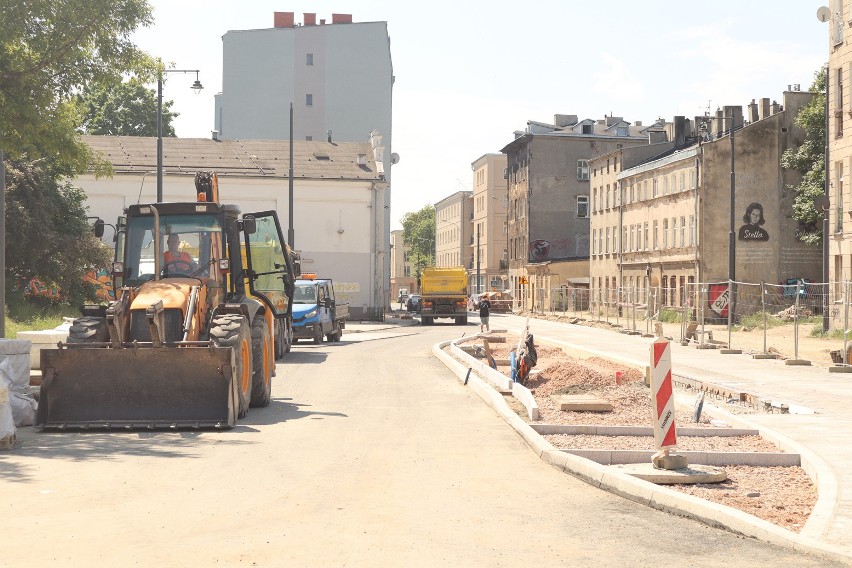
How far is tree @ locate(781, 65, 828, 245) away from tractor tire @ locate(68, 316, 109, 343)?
155ft

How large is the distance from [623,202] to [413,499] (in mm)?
70725

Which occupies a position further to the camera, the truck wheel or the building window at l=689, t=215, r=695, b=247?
the building window at l=689, t=215, r=695, b=247

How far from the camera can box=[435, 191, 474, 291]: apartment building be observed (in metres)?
146

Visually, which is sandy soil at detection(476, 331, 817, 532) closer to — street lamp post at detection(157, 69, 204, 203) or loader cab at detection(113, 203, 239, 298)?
loader cab at detection(113, 203, 239, 298)

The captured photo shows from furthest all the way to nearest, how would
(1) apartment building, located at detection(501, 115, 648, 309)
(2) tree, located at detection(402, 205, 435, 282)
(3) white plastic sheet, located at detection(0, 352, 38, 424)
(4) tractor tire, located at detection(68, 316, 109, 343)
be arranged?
(2) tree, located at detection(402, 205, 435, 282) → (1) apartment building, located at detection(501, 115, 648, 309) → (4) tractor tire, located at detection(68, 316, 109, 343) → (3) white plastic sheet, located at detection(0, 352, 38, 424)

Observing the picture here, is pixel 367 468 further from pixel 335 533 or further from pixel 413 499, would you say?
pixel 335 533

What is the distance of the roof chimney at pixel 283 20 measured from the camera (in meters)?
88.8

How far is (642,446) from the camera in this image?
42.0 ft

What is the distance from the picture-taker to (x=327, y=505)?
9359 millimetres

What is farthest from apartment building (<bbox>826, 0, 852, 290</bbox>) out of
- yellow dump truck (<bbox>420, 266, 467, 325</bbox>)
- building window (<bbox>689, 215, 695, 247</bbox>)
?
yellow dump truck (<bbox>420, 266, 467, 325</bbox>)

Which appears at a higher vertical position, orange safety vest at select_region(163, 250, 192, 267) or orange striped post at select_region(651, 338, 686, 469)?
orange safety vest at select_region(163, 250, 192, 267)

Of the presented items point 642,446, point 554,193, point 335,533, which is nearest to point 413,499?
point 335,533

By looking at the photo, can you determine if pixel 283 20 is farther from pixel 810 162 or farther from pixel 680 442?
pixel 680 442

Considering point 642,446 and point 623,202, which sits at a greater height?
point 623,202
